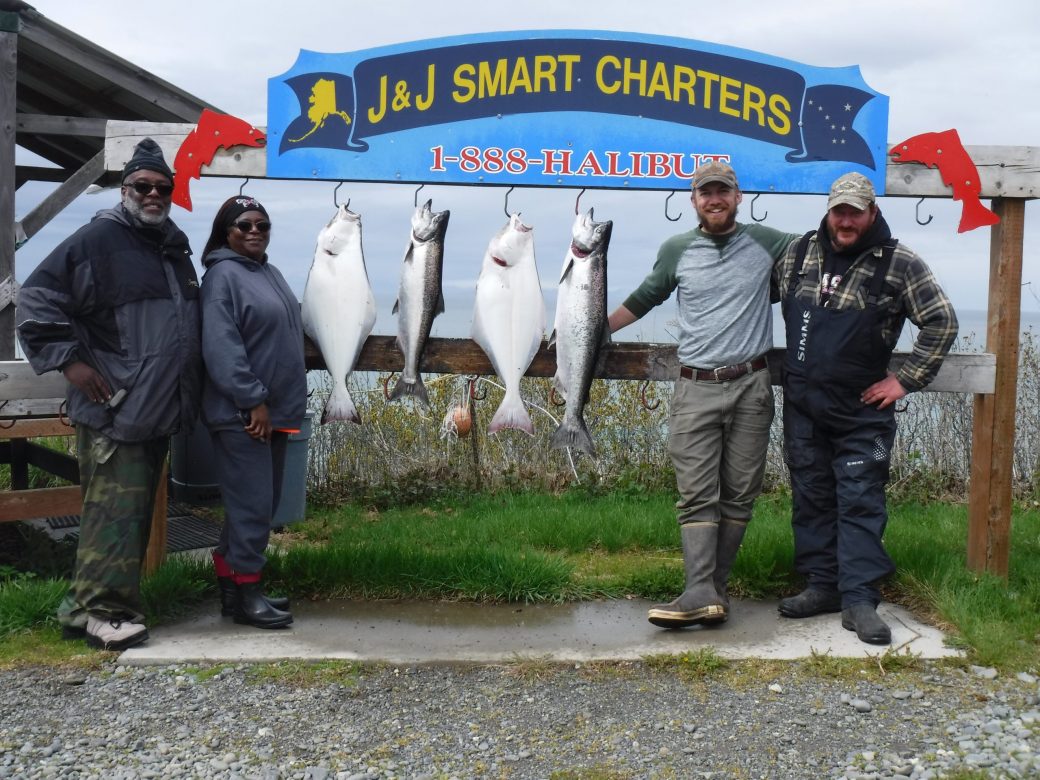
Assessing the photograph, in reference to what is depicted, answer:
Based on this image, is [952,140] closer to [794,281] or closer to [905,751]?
[794,281]

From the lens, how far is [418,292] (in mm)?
4449

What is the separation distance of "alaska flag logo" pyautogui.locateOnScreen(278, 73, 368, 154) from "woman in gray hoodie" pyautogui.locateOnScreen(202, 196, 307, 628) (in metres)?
0.56

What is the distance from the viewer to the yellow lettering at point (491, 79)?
15.5 ft

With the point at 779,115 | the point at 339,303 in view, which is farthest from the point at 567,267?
the point at 779,115

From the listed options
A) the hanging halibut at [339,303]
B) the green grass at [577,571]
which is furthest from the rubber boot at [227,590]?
the hanging halibut at [339,303]

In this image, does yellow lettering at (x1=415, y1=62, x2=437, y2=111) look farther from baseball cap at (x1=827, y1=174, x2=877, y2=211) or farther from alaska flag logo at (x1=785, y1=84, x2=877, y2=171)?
baseball cap at (x1=827, y1=174, x2=877, y2=211)

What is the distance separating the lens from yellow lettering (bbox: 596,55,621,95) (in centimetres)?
478

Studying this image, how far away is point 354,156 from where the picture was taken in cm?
475

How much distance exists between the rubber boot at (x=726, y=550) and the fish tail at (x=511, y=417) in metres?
1.03

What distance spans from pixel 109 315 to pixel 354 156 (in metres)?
1.39

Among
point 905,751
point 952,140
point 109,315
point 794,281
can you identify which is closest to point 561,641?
point 905,751

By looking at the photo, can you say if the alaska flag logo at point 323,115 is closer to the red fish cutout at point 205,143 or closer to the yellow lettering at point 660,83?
the red fish cutout at point 205,143

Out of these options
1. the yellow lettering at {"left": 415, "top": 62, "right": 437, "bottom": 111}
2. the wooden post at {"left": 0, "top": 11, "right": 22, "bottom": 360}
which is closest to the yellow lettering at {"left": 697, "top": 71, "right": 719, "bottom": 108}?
the yellow lettering at {"left": 415, "top": 62, "right": 437, "bottom": 111}

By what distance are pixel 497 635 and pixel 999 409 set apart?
111 inches
